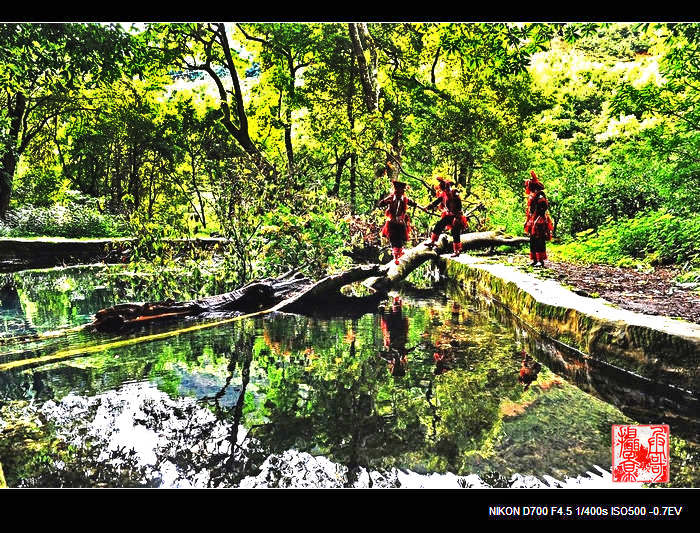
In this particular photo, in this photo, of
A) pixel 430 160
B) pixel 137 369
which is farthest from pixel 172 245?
pixel 430 160

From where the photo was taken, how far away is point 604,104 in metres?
8.39

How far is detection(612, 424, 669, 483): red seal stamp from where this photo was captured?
2.06 meters

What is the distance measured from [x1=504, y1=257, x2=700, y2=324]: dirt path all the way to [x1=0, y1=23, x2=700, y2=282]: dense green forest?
538 mm

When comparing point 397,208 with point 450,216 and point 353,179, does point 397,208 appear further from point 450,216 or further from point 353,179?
point 353,179

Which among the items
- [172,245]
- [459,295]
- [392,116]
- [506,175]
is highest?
[392,116]

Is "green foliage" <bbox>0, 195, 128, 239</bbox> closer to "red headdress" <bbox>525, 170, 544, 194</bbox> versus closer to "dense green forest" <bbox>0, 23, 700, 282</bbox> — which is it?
"dense green forest" <bbox>0, 23, 700, 282</bbox>

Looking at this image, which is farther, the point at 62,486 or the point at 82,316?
the point at 82,316

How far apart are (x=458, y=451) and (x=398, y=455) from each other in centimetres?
33

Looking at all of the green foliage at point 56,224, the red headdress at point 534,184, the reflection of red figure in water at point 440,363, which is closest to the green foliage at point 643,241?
the red headdress at point 534,184

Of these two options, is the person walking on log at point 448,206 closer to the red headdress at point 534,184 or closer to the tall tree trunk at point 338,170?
the red headdress at point 534,184

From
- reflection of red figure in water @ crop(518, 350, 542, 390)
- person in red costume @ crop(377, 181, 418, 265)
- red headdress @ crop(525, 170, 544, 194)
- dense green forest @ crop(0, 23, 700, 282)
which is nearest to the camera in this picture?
reflection of red figure in water @ crop(518, 350, 542, 390)

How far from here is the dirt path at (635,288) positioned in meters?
3.72

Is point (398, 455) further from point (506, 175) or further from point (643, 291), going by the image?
point (506, 175)

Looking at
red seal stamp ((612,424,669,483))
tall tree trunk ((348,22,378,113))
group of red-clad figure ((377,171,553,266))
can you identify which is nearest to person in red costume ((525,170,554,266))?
group of red-clad figure ((377,171,553,266))
